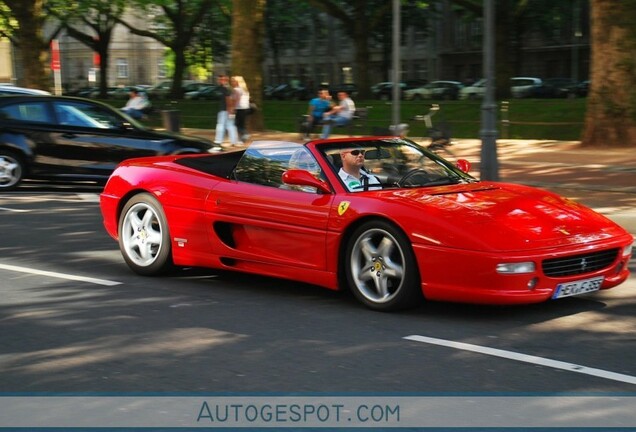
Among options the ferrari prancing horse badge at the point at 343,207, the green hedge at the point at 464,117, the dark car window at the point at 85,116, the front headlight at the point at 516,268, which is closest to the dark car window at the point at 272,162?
the ferrari prancing horse badge at the point at 343,207

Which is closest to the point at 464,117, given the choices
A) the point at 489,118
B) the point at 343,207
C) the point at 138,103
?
the point at 138,103

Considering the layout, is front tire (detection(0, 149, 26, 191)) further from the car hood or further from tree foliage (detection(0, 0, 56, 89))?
tree foliage (detection(0, 0, 56, 89))

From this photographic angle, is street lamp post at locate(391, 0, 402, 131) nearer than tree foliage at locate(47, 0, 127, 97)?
Yes

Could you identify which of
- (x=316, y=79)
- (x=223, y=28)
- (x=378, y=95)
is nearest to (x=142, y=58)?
(x=316, y=79)

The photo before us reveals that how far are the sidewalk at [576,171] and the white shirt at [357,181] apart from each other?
4958 millimetres

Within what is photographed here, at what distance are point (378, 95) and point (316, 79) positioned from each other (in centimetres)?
3196

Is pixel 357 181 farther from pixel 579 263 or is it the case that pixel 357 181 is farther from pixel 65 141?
pixel 65 141

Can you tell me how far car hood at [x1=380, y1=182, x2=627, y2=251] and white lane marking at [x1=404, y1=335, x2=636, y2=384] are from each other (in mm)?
Answer: 738

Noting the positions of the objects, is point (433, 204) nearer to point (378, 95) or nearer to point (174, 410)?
point (174, 410)

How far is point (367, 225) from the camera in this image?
726cm

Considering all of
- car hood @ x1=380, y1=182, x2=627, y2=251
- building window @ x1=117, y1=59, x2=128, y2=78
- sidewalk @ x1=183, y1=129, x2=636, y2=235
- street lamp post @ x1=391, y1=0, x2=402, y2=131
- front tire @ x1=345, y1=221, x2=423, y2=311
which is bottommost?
sidewalk @ x1=183, y1=129, x2=636, y2=235

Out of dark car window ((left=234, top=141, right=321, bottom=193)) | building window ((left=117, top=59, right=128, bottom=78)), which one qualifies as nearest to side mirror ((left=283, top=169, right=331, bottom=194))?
dark car window ((left=234, top=141, right=321, bottom=193))

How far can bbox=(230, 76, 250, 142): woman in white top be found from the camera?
25422 millimetres

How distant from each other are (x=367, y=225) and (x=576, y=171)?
12.5 m
